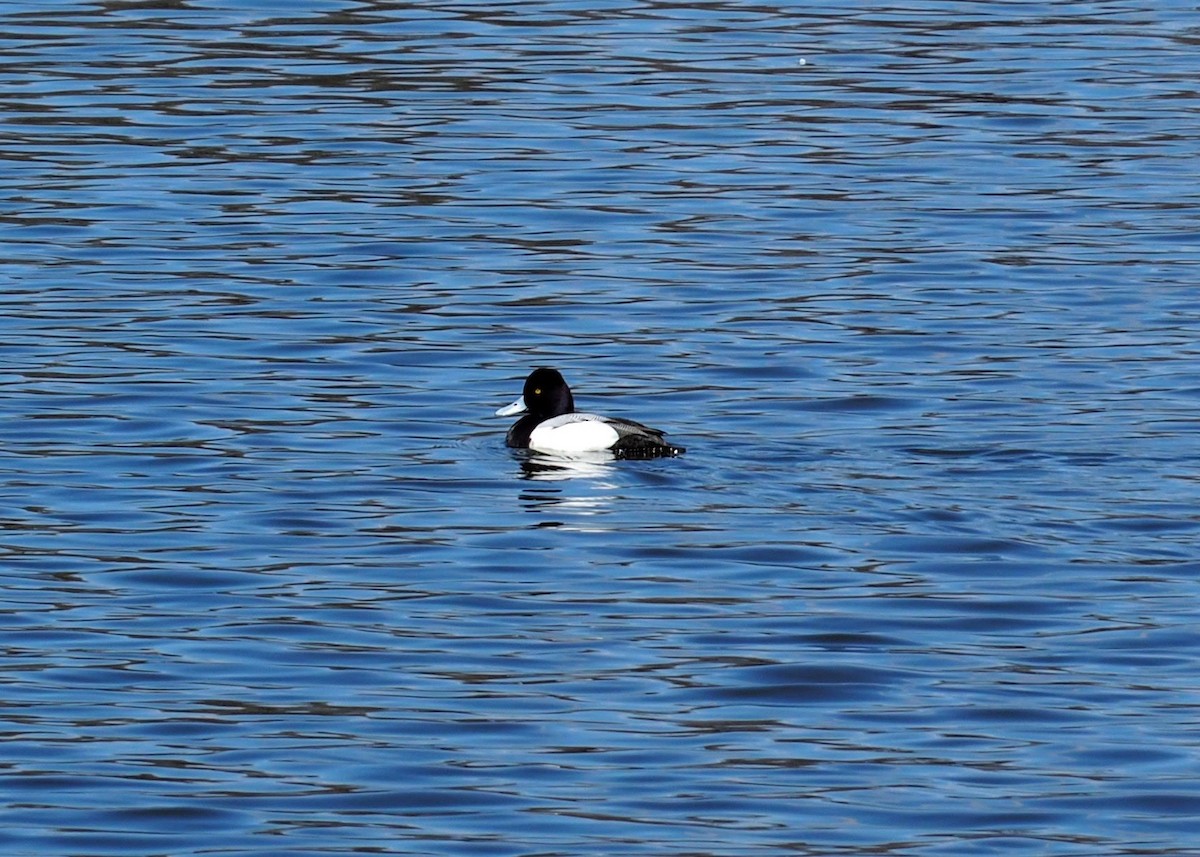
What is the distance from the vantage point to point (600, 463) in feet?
44.7

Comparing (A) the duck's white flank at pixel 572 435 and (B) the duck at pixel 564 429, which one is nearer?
(B) the duck at pixel 564 429

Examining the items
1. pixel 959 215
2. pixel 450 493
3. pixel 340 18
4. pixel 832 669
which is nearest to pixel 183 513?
pixel 450 493

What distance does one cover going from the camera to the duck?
13250mm

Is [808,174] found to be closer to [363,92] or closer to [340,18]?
[363,92]

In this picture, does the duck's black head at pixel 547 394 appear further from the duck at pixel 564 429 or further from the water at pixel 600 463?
the water at pixel 600 463

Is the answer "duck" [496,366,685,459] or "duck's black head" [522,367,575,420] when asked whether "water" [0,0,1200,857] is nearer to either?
"duck" [496,366,685,459]

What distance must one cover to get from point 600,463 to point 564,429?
0.93 ft

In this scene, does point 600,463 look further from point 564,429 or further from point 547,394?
point 547,394

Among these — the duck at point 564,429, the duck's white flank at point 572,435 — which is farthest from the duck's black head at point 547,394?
the duck's white flank at point 572,435

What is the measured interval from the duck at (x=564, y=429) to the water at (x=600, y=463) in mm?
163

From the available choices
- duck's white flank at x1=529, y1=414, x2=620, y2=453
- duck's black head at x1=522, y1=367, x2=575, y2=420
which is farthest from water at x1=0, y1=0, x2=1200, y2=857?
duck's black head at x1=522, y1=367, x2=575, y2=420

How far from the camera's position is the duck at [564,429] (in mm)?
13250

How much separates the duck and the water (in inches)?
6.4

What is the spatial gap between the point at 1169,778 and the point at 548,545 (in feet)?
13.2
